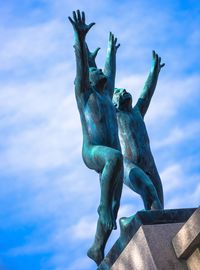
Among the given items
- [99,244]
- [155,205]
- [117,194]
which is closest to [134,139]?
[117,194]

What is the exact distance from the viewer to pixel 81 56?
24.7 feet

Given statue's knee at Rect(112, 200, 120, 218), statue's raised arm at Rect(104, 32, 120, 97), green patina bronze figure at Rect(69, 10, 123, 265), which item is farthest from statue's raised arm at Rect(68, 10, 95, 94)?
statue's knee at Rect(112, 200, 120, 218)

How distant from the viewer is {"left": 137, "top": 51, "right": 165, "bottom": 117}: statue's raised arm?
8539 mm

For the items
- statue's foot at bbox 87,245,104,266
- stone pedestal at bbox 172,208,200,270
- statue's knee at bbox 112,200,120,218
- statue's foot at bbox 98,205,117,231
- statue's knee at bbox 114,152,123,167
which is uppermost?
statue's knee at bbox 114,152,123,167

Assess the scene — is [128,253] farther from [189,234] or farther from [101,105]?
[101,105]

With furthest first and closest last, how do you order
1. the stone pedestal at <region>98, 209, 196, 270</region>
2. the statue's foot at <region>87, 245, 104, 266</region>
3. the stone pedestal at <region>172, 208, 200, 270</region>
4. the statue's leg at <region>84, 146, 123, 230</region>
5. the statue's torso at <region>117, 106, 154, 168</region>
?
the statue's torso at <region>117, 106, 154, 168</region>
the statue's foot at <region>87, 245, 104, 266</region>
the statue's leg at <region>84, 146, 123, 230</region>
the stone pedestal at <region>98, 209, 196, 270</region>
the stone pedestal at <region>172, 208, 200, 270</region>

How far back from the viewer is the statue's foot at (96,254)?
6.71m

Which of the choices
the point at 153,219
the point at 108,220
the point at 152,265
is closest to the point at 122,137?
the point at 108,220

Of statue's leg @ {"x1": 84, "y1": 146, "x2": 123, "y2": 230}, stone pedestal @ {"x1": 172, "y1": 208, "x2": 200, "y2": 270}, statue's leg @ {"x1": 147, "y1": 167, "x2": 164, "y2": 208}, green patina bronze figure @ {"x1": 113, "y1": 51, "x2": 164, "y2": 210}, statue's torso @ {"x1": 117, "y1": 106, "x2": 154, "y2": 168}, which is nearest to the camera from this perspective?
stone pedestal @ {"x1": 172, "y1": 208, "x2": 200, "y2": 270}

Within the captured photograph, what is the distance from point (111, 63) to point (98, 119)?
5.53 ft

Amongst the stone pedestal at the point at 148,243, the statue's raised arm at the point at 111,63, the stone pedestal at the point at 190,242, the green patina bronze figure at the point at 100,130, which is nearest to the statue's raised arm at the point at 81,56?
the green patina bronze figure at the point at 100,130

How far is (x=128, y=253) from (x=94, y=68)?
3.30 metres

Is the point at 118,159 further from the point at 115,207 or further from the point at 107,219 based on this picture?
the point at 107,219

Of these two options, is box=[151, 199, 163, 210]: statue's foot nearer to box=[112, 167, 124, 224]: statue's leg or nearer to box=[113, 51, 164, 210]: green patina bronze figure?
box=[113, 51, 164, 210]: green patina bronze figure
